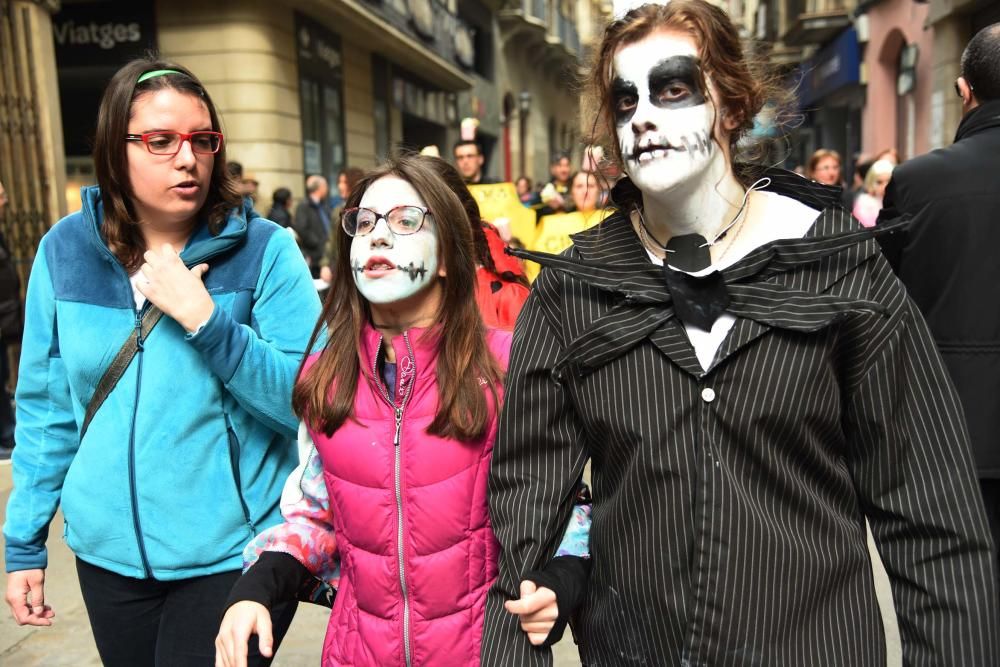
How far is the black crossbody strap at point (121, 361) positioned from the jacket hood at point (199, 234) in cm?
15

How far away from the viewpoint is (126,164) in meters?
1.98

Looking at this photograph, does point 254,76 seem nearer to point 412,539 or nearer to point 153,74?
point 153,74

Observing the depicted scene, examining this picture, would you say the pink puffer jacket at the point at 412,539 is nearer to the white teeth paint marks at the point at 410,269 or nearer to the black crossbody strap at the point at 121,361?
the white teeth paint marks at the point at 410,269

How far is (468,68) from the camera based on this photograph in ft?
71.4

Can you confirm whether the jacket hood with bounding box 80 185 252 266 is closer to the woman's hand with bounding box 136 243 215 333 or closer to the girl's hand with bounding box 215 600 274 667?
the woman's hand with bounding box 136 243 215 333

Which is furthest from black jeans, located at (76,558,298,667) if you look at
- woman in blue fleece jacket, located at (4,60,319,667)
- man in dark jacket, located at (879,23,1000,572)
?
man in dark jacket, located at (879,23,1000,572)

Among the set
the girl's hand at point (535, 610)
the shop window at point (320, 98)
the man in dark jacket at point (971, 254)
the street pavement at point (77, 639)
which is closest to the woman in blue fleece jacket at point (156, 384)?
the girl's hand at point (535, 610)

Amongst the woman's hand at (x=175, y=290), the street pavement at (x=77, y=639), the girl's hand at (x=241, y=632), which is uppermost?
the woman's hand at (x=175, y=290)

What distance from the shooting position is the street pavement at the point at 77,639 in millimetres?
3334

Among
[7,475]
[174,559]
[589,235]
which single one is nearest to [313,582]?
[174,559]

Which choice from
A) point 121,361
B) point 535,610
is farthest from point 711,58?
point 121,361

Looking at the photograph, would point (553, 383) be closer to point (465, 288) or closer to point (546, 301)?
point (546, 301)

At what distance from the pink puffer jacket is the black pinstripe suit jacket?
1.00 feet

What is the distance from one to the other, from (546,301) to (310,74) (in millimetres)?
11406
